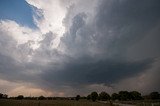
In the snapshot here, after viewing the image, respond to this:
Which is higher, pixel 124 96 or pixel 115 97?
pixel 115 97

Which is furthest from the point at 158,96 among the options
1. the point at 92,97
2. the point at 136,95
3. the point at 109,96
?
the point at 92,97

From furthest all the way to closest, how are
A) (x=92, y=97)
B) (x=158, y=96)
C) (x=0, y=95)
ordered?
(x=158, y=96) < (x=92, y=97) < (x=0, y=95)

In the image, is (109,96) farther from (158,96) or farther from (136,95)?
(158,96)

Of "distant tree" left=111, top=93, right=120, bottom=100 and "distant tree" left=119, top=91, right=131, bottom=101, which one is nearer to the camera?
"distant tree" left=119, top=91, right=131, bottom=101

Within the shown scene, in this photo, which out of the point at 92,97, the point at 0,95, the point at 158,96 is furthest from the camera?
the point at 158,96

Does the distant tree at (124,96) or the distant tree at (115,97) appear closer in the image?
the distant tree at (124,96)

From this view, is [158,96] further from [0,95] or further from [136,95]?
[0,95]

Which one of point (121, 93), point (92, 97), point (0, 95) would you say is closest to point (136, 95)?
point (121, 93)

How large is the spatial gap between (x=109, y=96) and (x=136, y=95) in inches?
852

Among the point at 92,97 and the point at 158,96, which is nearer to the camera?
the point at 92,97

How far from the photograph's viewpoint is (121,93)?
18000 centimetres

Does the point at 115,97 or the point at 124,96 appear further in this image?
the point at 115,97

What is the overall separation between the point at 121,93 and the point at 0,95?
272 ft

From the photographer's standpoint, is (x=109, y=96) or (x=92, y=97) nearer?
(x=92, y=97)
